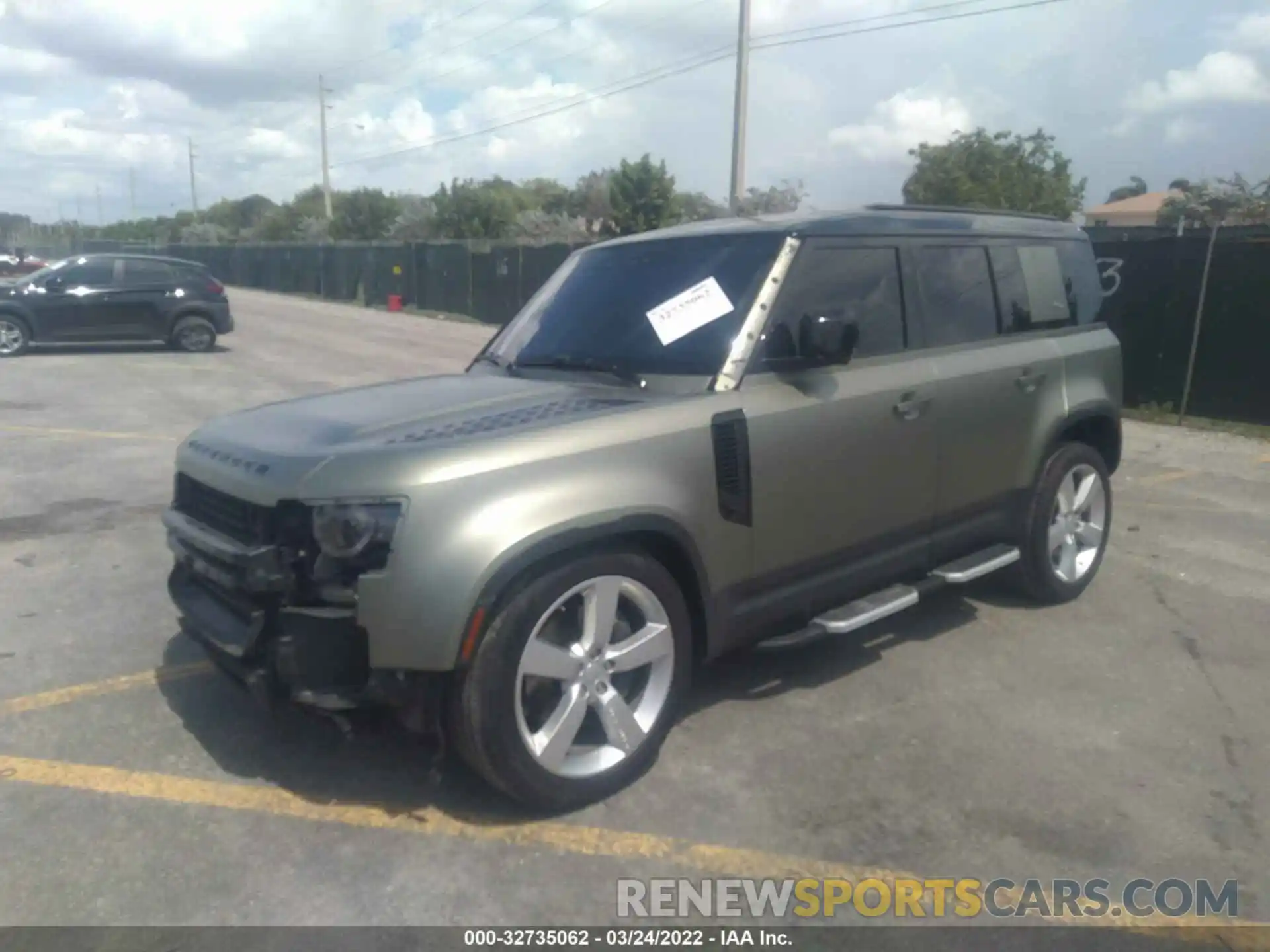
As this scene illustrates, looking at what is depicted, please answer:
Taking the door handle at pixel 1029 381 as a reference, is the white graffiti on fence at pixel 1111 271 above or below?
above

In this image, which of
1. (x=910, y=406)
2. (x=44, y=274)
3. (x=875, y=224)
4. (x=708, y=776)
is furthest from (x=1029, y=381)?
(x=44, y=274)

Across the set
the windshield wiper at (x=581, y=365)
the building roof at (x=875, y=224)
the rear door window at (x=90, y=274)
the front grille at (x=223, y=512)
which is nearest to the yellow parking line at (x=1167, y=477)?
the building roof at (x=875, y=224)

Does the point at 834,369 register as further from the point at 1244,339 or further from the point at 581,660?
the point at 1244,339

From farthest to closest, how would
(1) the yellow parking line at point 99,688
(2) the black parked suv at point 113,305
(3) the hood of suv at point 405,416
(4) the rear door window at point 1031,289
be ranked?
(2) the black parked suv at point 113,305 → (4) the rear door window at point 1031,289 → (1) the yellow parking line at point 99,688 → (3) the hood of suv at point 405,416

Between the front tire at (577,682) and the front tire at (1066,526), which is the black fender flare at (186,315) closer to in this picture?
the front tire at (1066,526)

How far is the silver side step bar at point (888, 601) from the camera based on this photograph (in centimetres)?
422

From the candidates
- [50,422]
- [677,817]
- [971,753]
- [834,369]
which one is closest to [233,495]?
[677,817]

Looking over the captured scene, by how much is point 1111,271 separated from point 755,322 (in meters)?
10.4

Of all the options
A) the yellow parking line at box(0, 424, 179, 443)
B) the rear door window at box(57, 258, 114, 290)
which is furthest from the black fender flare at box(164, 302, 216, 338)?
the yellow parking line at box(0, 424, 179, 443)

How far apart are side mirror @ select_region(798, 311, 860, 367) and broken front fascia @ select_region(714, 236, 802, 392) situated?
0.55ft

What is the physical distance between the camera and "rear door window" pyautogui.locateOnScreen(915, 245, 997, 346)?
16.4 feet

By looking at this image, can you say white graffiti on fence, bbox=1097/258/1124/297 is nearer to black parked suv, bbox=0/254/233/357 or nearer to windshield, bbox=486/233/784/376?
windshield, bbox=486/233/784/376

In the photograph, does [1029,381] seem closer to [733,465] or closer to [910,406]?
[910,406]

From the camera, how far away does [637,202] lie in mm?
35469
